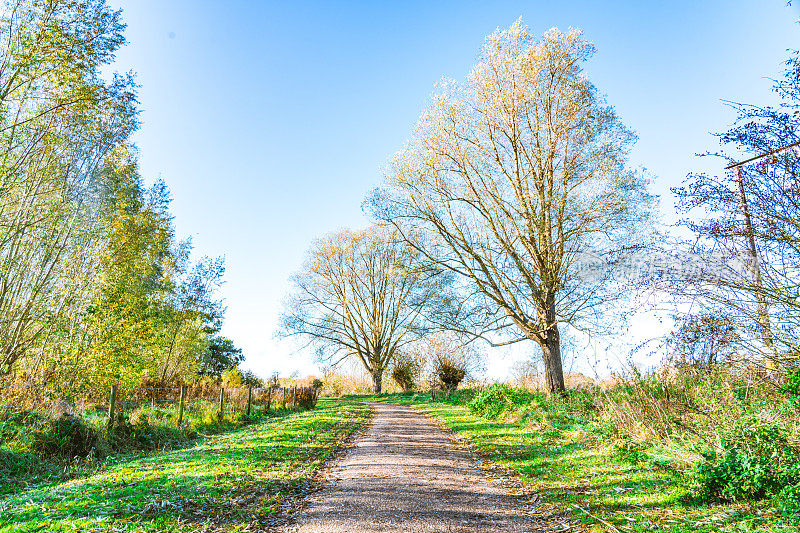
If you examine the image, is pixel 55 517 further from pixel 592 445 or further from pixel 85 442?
pixel 592 445

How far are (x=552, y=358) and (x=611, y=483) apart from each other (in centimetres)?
890

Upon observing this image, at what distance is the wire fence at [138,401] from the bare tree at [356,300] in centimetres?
1037

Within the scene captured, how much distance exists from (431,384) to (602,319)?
17.5 m

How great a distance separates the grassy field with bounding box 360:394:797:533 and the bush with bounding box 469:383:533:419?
3994 mm

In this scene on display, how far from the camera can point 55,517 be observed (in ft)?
14.0

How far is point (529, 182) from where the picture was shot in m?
14.6

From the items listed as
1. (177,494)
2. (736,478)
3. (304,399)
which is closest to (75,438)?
(177,494)

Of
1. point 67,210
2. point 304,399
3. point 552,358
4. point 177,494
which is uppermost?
point 67,210

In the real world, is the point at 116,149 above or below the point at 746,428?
above

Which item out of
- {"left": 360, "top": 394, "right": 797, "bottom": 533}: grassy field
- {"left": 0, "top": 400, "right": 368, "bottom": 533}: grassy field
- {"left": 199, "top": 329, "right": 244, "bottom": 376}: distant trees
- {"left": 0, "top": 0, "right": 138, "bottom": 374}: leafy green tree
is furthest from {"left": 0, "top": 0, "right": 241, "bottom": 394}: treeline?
{"left": 199, "top": 329, "right": 244, "bottom": 376}: distant trees

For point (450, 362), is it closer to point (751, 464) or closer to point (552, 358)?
point (552, 358)

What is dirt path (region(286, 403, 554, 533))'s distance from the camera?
4461mm

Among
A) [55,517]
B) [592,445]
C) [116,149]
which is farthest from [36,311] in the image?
[592,445]

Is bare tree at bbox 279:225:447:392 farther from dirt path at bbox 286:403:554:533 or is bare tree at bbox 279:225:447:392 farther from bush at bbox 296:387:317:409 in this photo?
dirt path at bbox 286:403:554:533
